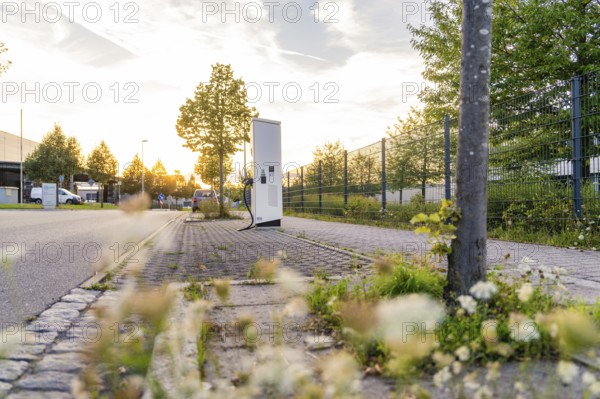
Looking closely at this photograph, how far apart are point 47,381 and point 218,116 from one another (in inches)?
699

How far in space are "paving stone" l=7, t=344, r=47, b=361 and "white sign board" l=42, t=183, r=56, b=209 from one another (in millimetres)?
38747

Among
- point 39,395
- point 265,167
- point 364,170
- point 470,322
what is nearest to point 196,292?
point 39,395

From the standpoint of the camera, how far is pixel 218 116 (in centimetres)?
1952

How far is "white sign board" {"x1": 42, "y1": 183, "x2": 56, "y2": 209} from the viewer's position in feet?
123

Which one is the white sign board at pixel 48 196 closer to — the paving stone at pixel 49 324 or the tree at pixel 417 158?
the tree at pixel 417 158

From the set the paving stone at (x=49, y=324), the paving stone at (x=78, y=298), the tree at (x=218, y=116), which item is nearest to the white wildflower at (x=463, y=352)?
the paving stone at (x=49, y=324)

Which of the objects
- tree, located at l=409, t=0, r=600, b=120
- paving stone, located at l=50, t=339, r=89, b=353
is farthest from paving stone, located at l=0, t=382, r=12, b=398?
tree, located at l=409, t=0, r=600, b=120

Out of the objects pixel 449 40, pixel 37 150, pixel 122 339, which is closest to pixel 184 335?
pixel 122 339

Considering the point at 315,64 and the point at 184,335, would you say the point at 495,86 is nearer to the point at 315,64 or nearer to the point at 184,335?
the point at 315,64

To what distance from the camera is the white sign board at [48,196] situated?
3741cm

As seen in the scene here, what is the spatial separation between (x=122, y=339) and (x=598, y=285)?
3549mm

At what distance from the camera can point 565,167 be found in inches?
290

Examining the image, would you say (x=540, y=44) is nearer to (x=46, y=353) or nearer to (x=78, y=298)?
(x=78, y=298)

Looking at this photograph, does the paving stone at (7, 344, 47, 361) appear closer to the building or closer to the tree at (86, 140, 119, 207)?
the tree at (86, 140, 119, 207)
